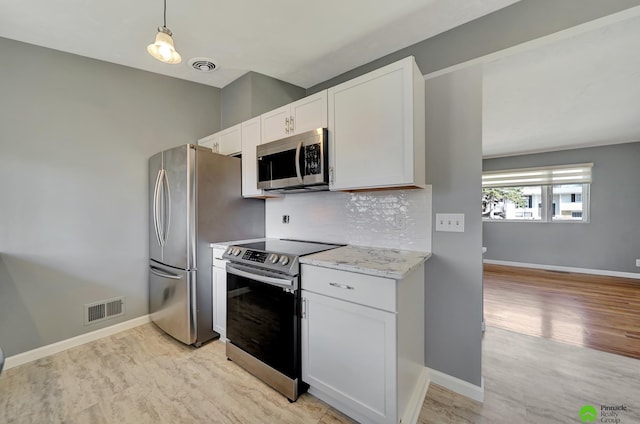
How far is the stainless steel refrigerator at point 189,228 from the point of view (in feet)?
7.50

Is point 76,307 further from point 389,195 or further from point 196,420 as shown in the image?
point 389,195

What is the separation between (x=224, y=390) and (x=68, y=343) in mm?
1704

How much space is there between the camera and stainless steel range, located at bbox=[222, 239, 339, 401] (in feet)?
5.55

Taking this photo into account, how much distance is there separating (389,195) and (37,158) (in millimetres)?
3029

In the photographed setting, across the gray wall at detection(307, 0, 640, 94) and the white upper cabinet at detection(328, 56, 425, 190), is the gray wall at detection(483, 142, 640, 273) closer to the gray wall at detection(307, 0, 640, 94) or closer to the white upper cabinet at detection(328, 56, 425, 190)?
the gray wall at detection(307, 0, 640, 94)

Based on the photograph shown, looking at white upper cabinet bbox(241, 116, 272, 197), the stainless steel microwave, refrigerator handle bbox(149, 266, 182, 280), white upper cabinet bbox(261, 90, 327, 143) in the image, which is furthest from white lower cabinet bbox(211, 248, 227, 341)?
white upper cabinet bbox(261, 90, 327, 143)

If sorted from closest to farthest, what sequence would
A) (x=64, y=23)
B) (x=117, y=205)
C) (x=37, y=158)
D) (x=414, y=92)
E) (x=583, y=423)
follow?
1. (x=583, y=423)
2. (x=414, y=92)
3. (x=64, y=23)
4. (x=37, y=158)
5. (x=117, y=205)

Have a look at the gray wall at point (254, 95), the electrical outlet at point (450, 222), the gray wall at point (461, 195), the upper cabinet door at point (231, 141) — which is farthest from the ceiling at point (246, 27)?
the electrical outlet at point (450, 222)

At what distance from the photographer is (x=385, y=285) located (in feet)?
4.46

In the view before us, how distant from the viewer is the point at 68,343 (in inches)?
91.7

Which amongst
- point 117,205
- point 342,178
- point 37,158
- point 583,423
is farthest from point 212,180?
point 583,423

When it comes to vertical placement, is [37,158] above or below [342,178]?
above

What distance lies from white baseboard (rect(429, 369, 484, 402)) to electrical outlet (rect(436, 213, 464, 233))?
1039 mm

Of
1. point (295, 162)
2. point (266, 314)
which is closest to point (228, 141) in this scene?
point (295, 162)
